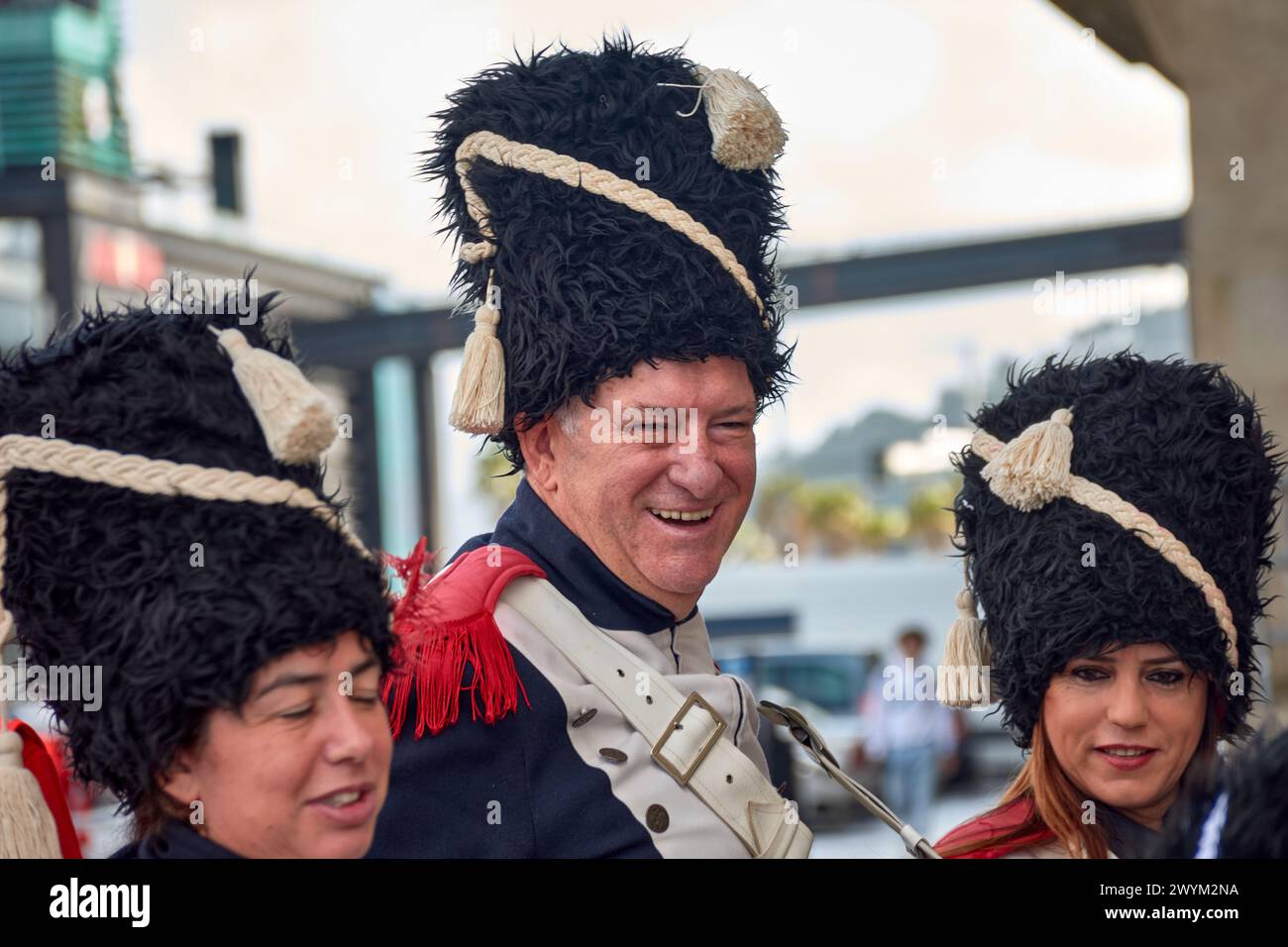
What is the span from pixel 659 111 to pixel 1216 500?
0.79 metres

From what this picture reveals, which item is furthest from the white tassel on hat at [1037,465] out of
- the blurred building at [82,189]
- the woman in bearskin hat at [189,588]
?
the blurred building at [82,189]

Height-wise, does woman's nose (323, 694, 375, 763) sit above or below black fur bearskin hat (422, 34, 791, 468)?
below

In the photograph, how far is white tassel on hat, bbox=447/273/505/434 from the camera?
1.75 m

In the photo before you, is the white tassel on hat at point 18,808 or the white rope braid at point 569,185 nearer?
the white tassel on hat at point 18,808

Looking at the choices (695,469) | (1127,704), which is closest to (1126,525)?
(1127,704)

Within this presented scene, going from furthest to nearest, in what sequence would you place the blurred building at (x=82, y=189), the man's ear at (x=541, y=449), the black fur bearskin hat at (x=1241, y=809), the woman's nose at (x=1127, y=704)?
the blurred building at (x=82, y=189), the man's ear at (x=541, y=449), the woman's nose at (x=1127, y=704), the black fur bearskin hat at (x=1241, y=809)

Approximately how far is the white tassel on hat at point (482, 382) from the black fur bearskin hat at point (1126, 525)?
59cm

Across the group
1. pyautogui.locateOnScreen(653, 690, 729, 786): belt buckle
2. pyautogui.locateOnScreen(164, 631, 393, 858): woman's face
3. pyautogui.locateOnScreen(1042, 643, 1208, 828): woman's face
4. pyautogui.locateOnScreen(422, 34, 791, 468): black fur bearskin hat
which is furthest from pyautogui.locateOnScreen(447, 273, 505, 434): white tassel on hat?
pyautogui.locateOnScreen(1042, 643, 1208, 828): woman's face

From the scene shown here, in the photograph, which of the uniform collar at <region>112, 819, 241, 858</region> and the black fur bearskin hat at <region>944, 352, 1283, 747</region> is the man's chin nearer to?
the black fur bearskin hat at <region>944, 352, 1283, 747</region>

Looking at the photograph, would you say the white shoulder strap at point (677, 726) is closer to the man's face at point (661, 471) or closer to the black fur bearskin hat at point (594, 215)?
the man's face at point (661, 471)

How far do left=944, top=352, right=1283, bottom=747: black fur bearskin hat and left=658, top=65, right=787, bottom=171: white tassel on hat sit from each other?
0.44 m

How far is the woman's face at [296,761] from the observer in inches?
49.6

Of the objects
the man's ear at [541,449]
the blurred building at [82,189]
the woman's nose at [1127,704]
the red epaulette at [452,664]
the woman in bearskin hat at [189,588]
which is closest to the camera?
the woman in bearskin hat at [189,588]

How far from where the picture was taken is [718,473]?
1.72 meters
